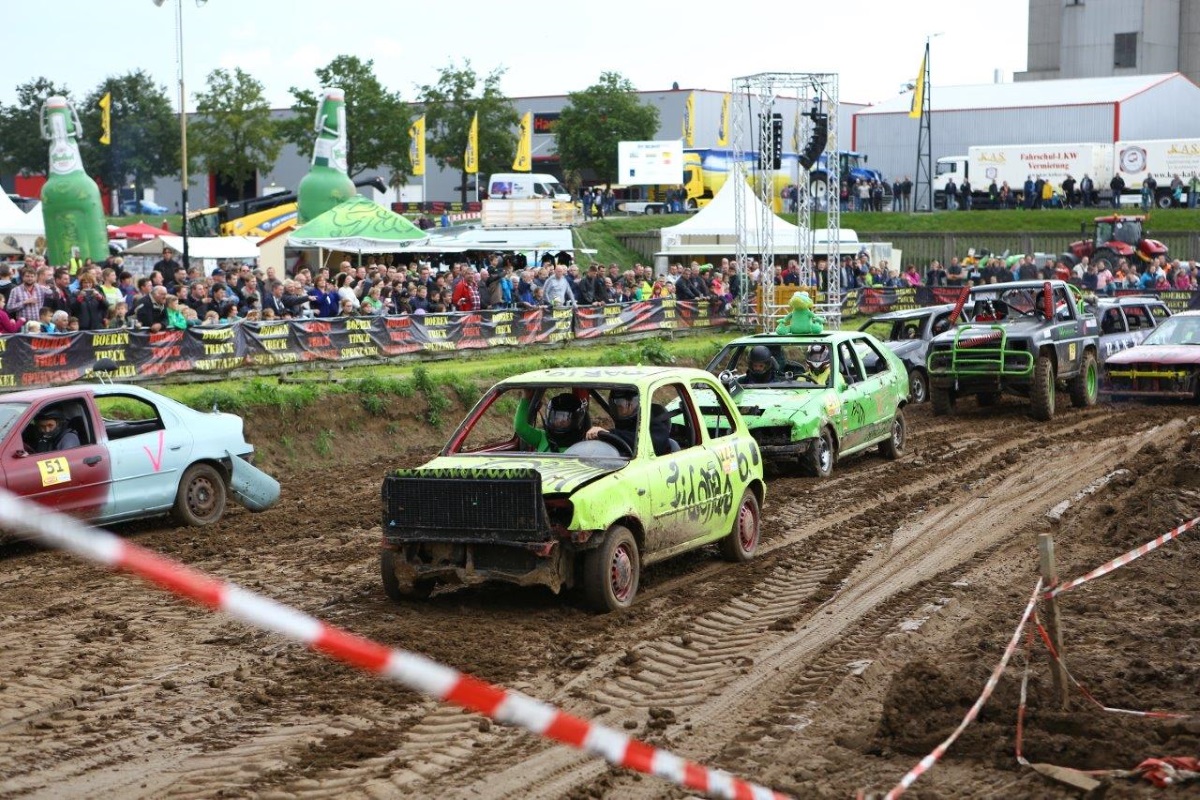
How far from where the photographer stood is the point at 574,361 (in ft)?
77.2

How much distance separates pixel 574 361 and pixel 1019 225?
35.3 m

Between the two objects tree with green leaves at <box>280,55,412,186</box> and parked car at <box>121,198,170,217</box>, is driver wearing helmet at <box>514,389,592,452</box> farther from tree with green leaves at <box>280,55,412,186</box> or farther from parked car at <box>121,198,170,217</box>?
parked car at <box>121,198,170,217</box>

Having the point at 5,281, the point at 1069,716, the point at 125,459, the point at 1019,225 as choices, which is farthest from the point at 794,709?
the point at 1019,225

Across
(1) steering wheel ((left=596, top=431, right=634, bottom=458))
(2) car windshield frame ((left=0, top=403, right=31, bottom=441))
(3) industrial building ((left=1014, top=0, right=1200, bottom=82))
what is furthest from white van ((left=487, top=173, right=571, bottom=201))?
(1) steering wheel ((left=596, top=431, right=634, bottom=458))

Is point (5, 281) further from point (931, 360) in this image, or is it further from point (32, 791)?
point (32, 791)

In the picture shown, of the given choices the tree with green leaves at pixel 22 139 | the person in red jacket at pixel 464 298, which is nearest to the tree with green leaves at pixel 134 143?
the tree with green leaves at pixel 22 139

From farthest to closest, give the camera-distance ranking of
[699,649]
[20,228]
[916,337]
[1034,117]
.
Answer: [1034,117] < [20,228] < [916,337] < [699,649]

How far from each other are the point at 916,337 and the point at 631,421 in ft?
45.7

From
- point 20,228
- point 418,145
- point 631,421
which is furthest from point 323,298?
point 418,145

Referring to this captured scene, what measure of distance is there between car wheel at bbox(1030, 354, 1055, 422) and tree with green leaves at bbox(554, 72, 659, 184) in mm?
52947

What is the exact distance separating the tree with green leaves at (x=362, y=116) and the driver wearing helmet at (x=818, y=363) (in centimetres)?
5467

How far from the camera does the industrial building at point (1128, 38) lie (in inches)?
2894

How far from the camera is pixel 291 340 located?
20203mm

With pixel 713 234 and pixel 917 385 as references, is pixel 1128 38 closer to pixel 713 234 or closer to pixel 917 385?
pixel 713 234
